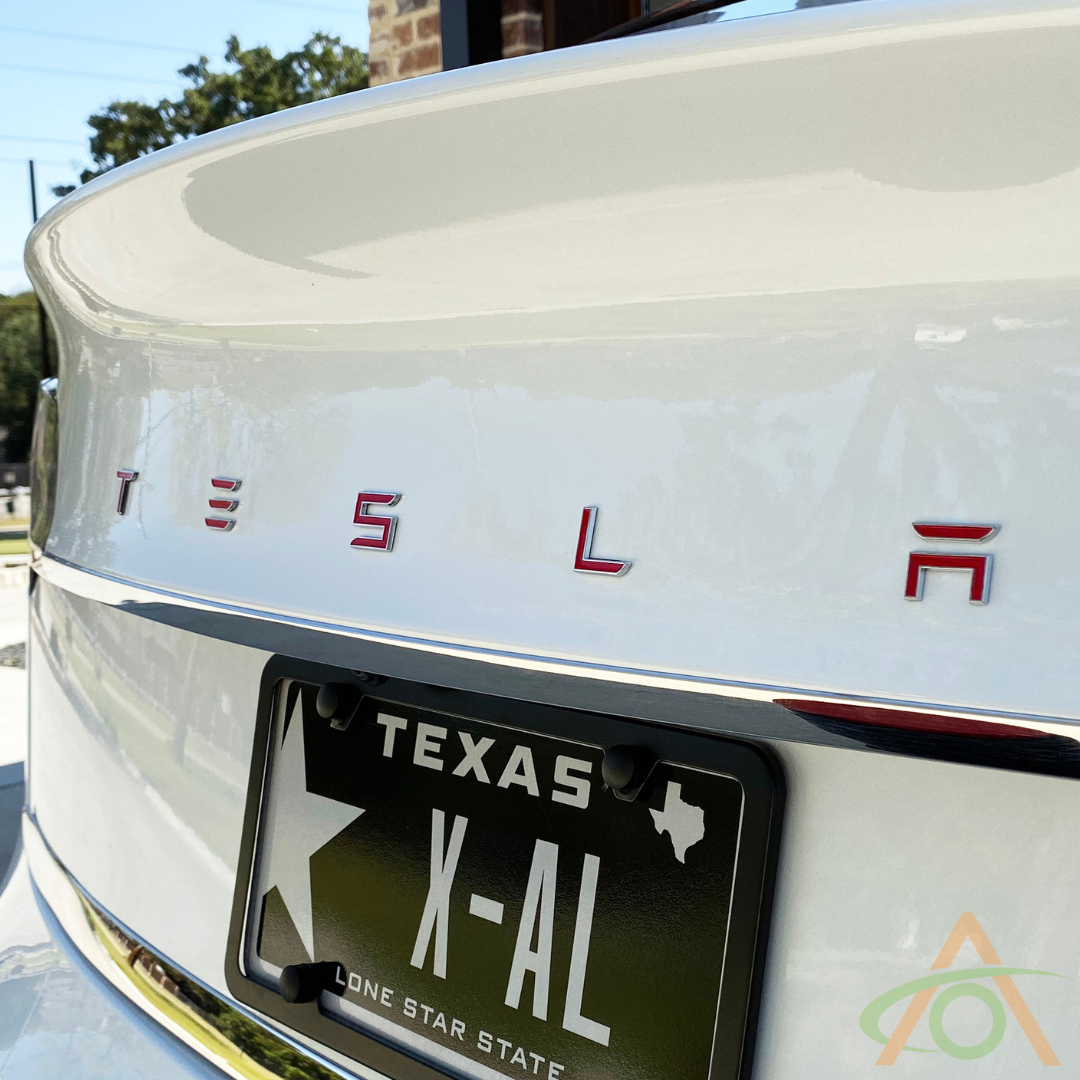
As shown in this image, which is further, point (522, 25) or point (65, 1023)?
point (522, 25)

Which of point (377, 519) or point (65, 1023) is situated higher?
point (377, 519)

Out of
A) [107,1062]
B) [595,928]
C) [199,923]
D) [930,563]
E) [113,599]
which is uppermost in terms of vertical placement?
[930,563]

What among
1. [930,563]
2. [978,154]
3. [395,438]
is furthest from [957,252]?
[395,438]

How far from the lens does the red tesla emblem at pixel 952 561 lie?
669 millimetres

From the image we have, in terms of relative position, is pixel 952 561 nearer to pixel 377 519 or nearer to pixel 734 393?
pixel 734 393

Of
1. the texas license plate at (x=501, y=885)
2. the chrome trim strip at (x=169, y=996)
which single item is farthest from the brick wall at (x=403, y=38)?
the texas license plate at (x=501, y=885)

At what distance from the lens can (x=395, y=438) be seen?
96 cm

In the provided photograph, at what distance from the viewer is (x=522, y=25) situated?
3855 millimetres

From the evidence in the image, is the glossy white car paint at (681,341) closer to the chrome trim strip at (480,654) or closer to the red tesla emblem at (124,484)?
the chrome trim strip at (480,654)

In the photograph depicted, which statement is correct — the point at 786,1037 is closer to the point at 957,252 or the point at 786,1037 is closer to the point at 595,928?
the point at 595,928

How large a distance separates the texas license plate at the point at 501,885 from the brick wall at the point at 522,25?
3393 mm

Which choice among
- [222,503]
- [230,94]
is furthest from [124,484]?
[230,94]

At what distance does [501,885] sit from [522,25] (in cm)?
362

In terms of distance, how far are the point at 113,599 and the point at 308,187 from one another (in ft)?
1.69
